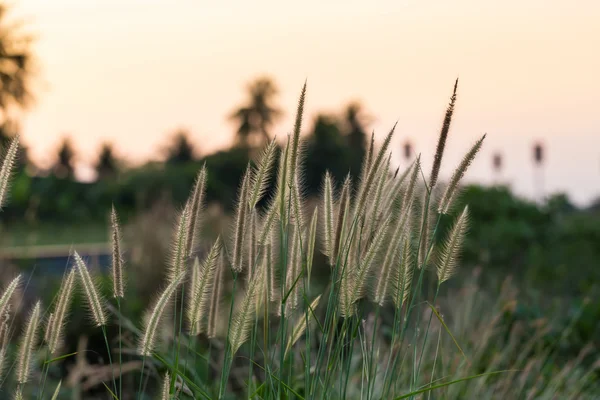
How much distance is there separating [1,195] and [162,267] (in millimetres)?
6603

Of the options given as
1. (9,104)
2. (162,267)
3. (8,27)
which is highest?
(8,27)

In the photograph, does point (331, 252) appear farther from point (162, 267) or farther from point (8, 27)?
point (8, 27)

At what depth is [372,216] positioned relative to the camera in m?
2.45

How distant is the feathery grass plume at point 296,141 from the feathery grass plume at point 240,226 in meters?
0.12

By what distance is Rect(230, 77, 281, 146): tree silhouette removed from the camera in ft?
217

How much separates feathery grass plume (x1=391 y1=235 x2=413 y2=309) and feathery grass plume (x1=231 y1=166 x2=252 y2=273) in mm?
445

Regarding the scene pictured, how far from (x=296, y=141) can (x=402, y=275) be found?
0.48 m

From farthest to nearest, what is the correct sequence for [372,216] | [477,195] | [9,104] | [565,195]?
[9,104] < [565,195] < [477,195] < [372,216]

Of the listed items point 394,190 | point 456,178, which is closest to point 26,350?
point 394,190

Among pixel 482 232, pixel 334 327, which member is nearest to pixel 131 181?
pixel 482 232

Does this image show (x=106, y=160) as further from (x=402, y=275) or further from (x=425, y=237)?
(x=402, y=275)

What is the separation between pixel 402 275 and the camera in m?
2.36

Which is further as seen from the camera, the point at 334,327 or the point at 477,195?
the point at 477,195

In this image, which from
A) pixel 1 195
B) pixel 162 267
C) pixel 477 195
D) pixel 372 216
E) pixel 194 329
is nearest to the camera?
pixel 1 195
